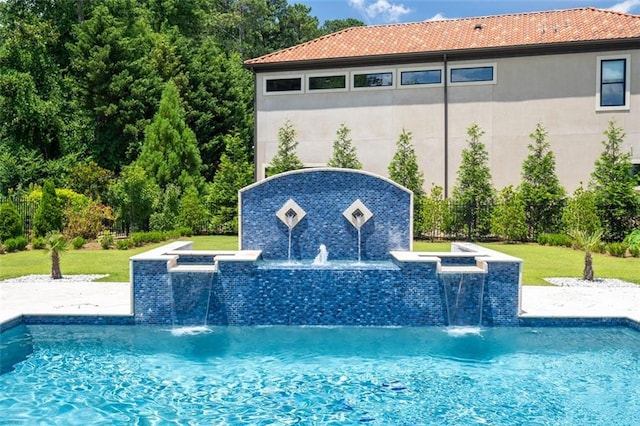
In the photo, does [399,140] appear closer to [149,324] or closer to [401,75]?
[401,75]

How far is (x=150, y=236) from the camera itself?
2008 cm

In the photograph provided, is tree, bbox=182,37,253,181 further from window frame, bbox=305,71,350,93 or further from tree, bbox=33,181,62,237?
tree, bbox=33,181,62,237

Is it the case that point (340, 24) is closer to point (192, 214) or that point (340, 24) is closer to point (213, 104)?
point (213, 104)

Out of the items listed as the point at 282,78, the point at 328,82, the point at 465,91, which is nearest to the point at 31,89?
the point at 282,78

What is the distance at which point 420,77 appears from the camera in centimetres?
2309

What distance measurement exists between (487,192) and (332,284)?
550 inches

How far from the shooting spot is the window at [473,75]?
883 inches

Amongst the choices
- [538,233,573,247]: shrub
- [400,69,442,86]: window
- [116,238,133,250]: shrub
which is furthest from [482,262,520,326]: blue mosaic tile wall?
[400,69,442,86]: window

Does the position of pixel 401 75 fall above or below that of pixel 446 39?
below

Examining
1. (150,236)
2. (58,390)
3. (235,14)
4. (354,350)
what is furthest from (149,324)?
(235,14)

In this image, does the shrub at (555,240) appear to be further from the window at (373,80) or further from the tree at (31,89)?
the tree at (31,89)

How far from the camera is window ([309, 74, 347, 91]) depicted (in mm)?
23844

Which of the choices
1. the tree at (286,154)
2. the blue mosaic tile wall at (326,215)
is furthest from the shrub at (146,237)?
the blue mosaic tile wall at (326,215)

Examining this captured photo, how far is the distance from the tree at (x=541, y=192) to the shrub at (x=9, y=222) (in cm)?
1891
